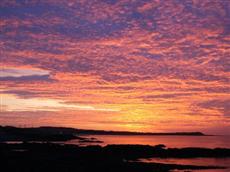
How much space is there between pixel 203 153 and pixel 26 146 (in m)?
29.4

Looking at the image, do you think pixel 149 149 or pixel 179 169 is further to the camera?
pixel 149 149

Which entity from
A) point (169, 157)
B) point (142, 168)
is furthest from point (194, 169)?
point (169, 157)

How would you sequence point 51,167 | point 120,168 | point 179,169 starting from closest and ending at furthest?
point 51,167 → point 120,168 → point 179,169

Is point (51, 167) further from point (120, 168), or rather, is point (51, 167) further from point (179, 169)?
point (179, 169)

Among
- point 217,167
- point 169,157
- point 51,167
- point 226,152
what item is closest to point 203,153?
point 226,152

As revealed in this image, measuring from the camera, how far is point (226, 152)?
6625 cm

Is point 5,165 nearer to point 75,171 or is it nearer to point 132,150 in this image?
point 75,171

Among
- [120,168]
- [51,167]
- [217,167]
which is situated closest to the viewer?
[51,167]

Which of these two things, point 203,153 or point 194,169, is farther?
point 203,153

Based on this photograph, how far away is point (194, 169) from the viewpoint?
41406 millimetres

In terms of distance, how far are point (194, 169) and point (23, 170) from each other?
20241mm

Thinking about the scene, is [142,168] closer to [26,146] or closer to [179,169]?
[179,169]

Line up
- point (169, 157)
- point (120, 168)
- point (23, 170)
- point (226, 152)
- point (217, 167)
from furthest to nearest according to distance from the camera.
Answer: point (226, 152) → point (169, 157) → point (217, 167) → point (120, 168) → point (23, 170)

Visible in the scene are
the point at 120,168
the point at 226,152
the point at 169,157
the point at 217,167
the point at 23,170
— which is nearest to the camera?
the point at 23,170
